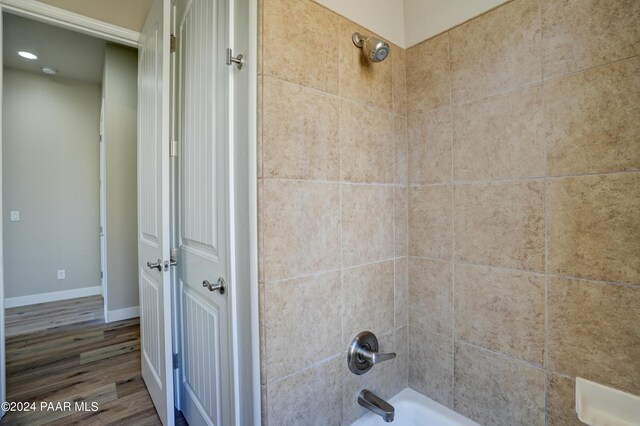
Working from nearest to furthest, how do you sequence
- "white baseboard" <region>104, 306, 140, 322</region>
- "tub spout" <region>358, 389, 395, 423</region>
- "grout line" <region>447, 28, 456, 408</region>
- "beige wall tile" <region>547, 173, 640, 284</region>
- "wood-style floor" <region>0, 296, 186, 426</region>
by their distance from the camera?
"beige wall tile" <region>547, 173, 640, 284</region>, "tub spout" <region>358, 389, 395, 423</region>, "grout line" <region>447, 28, 456, 408</region>, "wood-style floor" <region>0, 296, 186, 426</region>, "white baseboard" <region>104, 306, 140, 322</region>

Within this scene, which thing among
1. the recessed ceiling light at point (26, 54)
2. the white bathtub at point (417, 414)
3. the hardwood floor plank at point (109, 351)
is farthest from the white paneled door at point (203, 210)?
the recessed ceiling light at point (26, 54)

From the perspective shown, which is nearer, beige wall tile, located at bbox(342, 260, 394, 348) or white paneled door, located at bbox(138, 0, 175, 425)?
beige wall tile, located at bbox(342, 260, 394, 348)

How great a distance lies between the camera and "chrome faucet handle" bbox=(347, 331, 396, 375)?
1.16 m

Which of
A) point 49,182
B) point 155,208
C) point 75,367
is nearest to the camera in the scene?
point 155,208

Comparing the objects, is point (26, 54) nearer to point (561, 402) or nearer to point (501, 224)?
point (501, 224)

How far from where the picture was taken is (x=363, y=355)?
1199mm

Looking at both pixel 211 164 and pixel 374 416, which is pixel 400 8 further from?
pixel 374 416

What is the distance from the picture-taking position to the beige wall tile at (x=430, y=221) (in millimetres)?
1293

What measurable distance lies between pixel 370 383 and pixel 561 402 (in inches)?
26.2

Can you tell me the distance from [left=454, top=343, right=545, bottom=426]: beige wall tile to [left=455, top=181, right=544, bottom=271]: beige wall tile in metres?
0.38

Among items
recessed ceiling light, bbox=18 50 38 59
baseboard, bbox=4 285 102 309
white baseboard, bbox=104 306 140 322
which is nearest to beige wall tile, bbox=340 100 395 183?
white baseboard, bbox=104 306 140 322

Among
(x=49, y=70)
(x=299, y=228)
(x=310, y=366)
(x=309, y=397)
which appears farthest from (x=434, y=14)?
(x=49, y=70)

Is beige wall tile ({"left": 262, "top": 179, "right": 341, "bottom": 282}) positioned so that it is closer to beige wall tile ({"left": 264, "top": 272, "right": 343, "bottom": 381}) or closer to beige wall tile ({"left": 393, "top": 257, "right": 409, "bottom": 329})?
beige wall tile ({"left": 264, "top": 272, "right": 343, "bottom": 381})

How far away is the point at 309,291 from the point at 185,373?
43.9 inches
